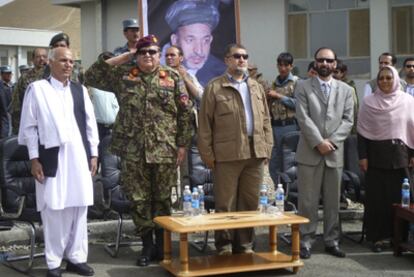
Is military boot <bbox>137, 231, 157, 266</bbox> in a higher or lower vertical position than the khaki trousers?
lower

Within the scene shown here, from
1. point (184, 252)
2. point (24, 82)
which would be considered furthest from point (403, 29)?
point (184, 252)

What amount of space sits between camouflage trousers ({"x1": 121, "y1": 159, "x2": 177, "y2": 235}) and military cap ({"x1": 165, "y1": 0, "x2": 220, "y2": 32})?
7.91ft

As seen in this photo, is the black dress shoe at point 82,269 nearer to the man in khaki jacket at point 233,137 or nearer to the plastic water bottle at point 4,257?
the plastic water bottle at point 4,257

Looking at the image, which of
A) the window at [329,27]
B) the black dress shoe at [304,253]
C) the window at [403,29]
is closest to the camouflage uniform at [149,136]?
the black dress shoe at [304,253]

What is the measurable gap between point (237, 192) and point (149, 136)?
1.04 m

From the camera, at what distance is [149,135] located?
675cm

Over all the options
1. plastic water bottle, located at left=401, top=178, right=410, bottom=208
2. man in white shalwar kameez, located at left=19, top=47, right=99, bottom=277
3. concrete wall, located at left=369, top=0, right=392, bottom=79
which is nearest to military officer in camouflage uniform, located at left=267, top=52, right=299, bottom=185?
plastic water bottle, located at left=401, top=178, right=410, bottom=208

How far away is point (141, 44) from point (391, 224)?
3237 millimetres

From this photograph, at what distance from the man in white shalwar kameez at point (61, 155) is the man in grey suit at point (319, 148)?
2198mm

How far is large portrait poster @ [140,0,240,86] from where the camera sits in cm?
864

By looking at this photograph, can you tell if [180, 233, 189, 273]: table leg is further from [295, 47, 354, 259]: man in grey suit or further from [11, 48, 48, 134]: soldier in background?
[11, 48, 48, 134]: soldier in background

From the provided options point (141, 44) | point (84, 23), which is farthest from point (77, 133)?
point (84, 23)

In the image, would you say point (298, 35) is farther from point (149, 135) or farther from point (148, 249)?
point (148, 249)

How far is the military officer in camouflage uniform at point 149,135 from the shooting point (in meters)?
6.76
